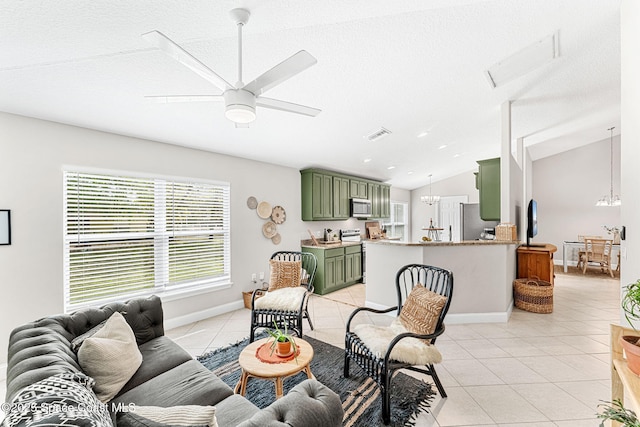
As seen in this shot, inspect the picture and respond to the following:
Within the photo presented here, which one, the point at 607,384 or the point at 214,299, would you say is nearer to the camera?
the point at 607,384

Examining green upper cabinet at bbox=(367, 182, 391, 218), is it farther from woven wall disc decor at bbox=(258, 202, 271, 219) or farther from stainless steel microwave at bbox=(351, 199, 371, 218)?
woven wall disc decor at bbox=(258, 202, 271, 219)

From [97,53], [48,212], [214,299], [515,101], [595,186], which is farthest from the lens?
[595,186]

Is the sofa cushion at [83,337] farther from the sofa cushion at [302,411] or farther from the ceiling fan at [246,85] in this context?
the ceiling fan at [246,85]

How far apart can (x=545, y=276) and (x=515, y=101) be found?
2.70 m

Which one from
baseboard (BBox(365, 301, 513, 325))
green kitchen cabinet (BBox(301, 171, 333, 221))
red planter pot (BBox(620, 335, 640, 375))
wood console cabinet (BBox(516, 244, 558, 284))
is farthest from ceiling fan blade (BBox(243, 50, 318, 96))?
wood console cabinet (BBox(516, 244, 558, 284))

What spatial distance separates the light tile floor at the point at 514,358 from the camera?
76.3 inches

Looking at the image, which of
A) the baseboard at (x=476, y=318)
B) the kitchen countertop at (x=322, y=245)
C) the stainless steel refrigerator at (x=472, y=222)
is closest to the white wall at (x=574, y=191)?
the stainless steel refrigerator at (x=472, y=222)

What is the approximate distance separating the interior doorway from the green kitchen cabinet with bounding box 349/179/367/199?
10.9 feet

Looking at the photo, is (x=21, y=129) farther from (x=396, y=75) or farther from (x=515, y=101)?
(x=515, y=101)

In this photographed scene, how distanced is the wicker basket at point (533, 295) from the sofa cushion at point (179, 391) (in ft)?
14.0

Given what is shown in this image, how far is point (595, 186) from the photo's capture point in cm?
694

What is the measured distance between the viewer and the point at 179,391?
161 centimetres

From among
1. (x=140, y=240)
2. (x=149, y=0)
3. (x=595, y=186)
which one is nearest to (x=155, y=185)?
(x=140, y=240)

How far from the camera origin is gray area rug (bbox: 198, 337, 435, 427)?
192cm
